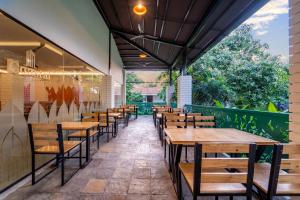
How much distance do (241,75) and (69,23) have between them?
27.9 ft

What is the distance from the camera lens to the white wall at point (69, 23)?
2.81 m

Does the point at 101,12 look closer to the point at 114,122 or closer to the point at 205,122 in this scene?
the point at 114,122

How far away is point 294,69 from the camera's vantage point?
214 centimetres

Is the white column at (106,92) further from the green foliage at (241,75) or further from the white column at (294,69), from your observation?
the white column at (294,69)

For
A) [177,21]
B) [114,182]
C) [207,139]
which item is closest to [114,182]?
[114,182]

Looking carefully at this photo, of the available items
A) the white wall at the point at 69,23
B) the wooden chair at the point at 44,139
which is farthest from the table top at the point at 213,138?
the white wall at the point at 69,23

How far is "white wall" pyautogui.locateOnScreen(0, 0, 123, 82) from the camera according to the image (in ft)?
9.21

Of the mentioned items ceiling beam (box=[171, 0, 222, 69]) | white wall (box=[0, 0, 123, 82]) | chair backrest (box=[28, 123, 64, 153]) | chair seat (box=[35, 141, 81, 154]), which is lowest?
chair seat (box=[35, 141, 81, 154])

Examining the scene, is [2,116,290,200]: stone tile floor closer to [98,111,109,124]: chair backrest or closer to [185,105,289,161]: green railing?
[98,111,109,124]: chair backrest

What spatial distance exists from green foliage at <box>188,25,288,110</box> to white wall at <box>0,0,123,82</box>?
568 centimetres

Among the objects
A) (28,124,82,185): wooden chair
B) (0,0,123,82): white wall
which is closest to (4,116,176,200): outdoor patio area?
(28,124,82,185): wooden chair

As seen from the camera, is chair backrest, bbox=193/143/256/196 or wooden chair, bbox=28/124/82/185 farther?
wooden chair, bbox=28/124/82/185

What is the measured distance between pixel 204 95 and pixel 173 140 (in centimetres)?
918

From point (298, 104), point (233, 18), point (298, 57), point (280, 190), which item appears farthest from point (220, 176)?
point (233, 18)
